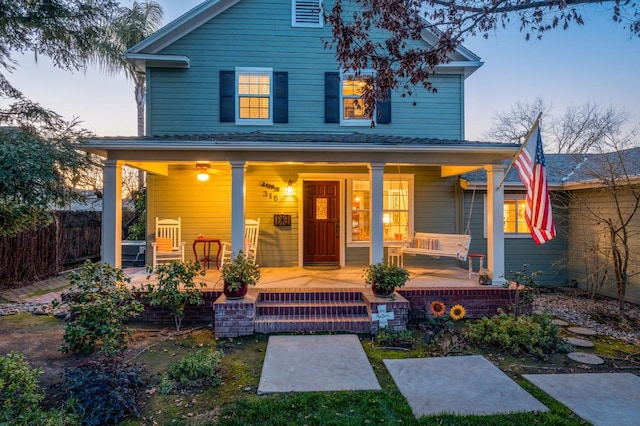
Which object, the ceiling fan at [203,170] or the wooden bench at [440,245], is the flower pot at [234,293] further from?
the wooden bench at [440,245]

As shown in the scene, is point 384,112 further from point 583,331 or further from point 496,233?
point 583,331

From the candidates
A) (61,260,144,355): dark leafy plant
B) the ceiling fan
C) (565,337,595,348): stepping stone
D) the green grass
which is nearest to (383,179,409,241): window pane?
(565,337,595,348): stepping stone

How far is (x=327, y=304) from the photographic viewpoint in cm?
596

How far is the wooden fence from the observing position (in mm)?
8406

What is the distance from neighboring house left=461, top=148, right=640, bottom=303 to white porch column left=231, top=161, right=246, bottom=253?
17.2 ft

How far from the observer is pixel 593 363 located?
450 centimetres

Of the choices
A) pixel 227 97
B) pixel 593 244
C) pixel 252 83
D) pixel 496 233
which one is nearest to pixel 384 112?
pixel 252 83

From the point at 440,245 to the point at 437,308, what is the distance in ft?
5.79

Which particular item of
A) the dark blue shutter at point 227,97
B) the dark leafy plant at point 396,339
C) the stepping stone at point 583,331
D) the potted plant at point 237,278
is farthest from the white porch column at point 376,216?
the dark blue shutter at point 227,97

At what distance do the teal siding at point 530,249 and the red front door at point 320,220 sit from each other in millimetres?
3190

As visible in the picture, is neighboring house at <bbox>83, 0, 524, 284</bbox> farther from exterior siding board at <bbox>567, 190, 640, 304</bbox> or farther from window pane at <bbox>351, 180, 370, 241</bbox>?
exterior siding board at <bbox>567, 190, 640, 304</bbox>

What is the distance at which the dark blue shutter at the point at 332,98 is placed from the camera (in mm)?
8484

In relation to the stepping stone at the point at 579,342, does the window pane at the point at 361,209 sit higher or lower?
higher

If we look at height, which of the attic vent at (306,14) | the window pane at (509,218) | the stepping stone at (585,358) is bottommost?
the stepping stone at (585,358)
